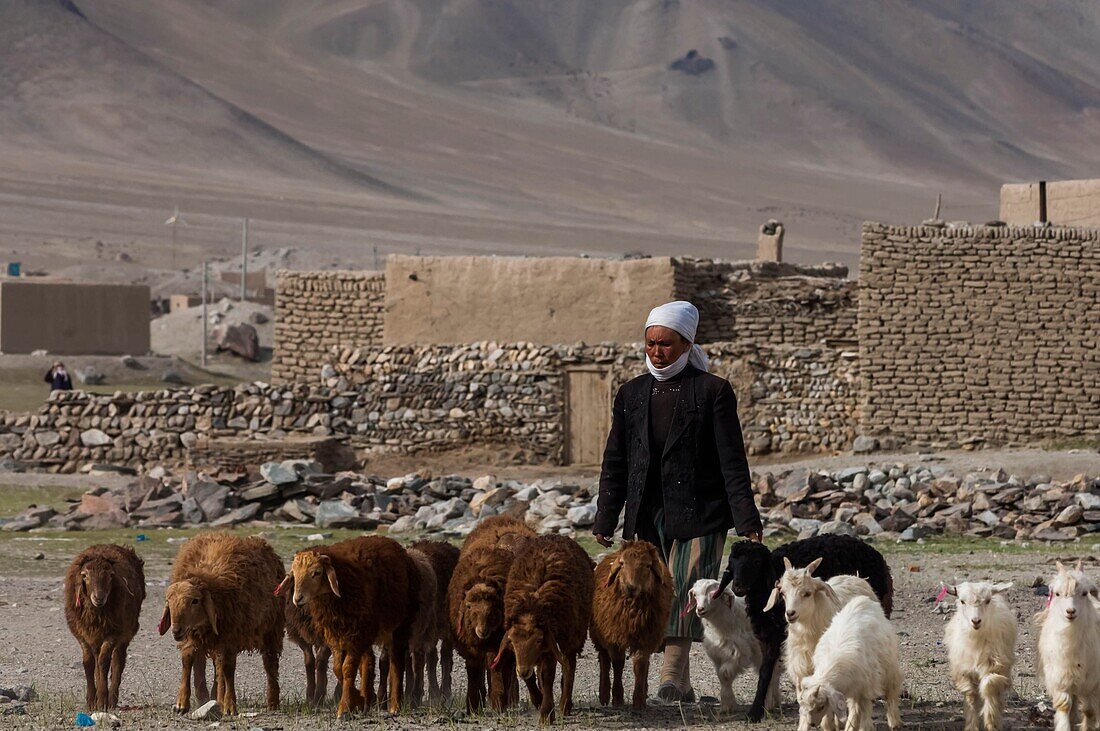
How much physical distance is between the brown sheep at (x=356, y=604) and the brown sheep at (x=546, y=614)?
1.99 feet

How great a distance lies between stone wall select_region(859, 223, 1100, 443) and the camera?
67.4 ft

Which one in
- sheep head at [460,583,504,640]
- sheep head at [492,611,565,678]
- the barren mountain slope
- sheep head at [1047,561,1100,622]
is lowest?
sheep head at [492,611,565,678]

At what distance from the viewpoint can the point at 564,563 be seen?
800 cm

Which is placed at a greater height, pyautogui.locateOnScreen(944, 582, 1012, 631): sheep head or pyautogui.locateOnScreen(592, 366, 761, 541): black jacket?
pyautogui.locateOnScreen(592, 366, 761, 541): black jacket

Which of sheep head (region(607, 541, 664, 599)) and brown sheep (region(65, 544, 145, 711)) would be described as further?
brown sheep (region(65, 544, 145, 711))

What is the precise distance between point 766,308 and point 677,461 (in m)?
15.6

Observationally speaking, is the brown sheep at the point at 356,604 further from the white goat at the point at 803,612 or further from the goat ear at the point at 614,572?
the white goat at the point at 803,612

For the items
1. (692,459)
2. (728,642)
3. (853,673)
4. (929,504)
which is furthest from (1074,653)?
(929,504)

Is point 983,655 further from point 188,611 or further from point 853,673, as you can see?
point 188,611

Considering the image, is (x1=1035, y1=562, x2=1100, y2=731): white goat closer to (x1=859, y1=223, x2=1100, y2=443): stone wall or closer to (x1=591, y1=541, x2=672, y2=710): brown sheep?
(x1=591, y1=541, x2=672, y2=710): brown sheep

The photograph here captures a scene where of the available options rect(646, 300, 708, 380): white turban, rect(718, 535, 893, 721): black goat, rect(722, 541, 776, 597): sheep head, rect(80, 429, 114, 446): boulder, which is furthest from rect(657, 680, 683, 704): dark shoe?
rect(80, 429, 114, 446): boulder

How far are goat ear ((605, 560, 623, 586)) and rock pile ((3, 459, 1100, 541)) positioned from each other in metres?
7.57

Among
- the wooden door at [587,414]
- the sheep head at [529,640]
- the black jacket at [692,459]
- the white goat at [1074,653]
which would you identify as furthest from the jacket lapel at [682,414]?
the wooden door at [587,414]

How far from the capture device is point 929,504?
55.0ft
